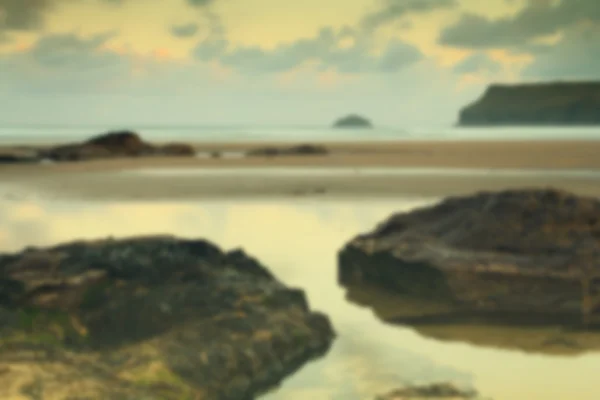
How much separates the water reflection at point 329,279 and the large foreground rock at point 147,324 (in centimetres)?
25

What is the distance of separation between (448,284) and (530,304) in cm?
55

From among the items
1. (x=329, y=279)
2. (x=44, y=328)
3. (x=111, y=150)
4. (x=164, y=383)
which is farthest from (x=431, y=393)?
(x=111, y=150)

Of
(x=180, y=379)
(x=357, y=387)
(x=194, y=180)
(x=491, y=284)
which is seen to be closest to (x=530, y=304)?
(x=491, y=284)

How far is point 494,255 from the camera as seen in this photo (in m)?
5.32

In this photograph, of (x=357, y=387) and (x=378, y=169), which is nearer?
(x=357, y=387)

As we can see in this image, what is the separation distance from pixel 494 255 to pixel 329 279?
4.44 feet

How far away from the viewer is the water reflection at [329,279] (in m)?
3.68

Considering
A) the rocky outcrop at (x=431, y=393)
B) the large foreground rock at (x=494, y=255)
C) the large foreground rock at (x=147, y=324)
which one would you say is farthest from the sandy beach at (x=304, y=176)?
the rocky outcrop at (x=431, y=393)

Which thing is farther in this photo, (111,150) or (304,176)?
(111,150)

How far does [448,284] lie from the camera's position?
516 centimetres

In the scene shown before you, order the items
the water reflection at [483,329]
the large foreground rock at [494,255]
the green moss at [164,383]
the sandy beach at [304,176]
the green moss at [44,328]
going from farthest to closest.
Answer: the sandy beach at [304,176] → the large foreground rock at [494,255] → the water reflection at [483,329] → the green moss at [44,328] → the green moss at [164,383]

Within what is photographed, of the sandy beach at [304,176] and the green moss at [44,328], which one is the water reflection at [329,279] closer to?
the green moss at [44,328]

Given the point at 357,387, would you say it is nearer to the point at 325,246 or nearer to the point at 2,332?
the point at 2,332

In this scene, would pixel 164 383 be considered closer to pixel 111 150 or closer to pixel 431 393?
pixel 431 393
